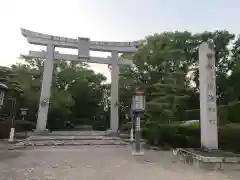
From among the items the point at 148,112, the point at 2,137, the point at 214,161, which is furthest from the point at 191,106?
the point at 214,161

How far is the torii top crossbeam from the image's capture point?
19312 mm

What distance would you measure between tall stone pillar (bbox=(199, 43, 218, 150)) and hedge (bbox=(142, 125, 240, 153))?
1075 millimetres

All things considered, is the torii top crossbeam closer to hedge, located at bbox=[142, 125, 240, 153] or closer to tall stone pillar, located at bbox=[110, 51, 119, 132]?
tall stone pillar, located at bbox=[110, 51, 119, 132]

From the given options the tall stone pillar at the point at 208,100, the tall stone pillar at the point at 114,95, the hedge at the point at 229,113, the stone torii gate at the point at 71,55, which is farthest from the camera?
the tall stone pillar at the point at 114,95

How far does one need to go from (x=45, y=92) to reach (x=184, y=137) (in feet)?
38.6

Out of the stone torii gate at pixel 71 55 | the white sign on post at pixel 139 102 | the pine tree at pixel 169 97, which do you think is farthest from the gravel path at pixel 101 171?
the stone torii gate at pixel 71 55

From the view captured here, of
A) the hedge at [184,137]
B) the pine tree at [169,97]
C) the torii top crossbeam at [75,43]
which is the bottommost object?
the hedge at [184,137]

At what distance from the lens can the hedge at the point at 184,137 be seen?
9.05m

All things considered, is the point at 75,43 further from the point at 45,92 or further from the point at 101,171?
the point at 101,171

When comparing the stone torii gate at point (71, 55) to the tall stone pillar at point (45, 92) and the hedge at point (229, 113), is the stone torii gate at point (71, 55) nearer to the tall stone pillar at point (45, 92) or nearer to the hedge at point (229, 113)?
the tall stone pillar at point (45, 92)

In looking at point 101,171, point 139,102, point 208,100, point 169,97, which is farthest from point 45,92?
point 101,171

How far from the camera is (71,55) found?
20.8 metres

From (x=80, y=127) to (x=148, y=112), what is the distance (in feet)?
48.1

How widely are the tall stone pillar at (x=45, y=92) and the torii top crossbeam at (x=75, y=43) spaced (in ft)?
1.86
